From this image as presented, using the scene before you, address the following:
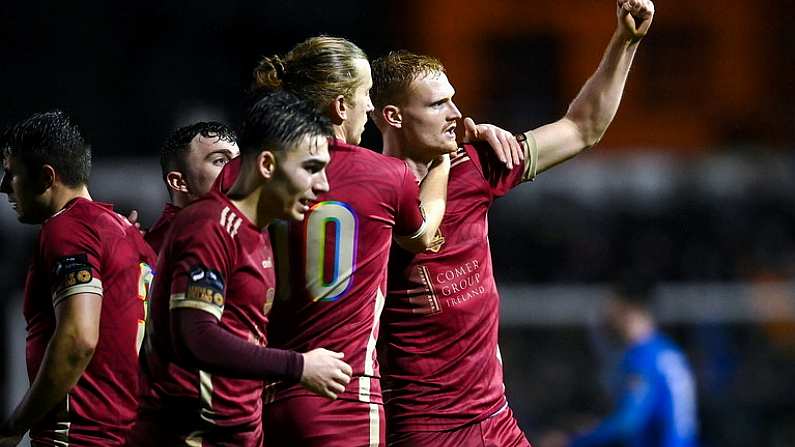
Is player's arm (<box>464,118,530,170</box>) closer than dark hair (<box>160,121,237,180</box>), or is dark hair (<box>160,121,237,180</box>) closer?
player's arm (<box>464,118,530,170</box>)

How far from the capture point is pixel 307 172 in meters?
3.90

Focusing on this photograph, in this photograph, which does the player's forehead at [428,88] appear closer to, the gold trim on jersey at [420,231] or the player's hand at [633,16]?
the gold trim on jersey at [420,231]

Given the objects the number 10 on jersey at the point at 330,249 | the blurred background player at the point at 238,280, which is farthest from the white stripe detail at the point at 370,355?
the blurred background player at the point at 238,280

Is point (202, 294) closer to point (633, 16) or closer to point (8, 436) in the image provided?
point (8, 436)

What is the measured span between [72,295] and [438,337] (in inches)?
49.3

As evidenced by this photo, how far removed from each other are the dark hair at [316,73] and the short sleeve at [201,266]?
0.72m

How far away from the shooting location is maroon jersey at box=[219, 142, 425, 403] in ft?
13.5

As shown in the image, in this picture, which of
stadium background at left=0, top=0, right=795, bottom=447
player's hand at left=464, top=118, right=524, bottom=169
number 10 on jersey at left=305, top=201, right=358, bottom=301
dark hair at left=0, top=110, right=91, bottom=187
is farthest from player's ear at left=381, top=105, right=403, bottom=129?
stadium background at left=0, top=0, right=795, bottom=447

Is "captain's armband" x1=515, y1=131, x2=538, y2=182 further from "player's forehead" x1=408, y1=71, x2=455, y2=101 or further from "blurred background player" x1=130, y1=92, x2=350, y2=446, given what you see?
"blurred background player" x1=130, y1=92, x2=350, y2=446

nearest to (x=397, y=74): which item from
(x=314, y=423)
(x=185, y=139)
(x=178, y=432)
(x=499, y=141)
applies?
(x=499, y=141)

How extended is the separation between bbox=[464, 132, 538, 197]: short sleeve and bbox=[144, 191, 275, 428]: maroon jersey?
123 cm

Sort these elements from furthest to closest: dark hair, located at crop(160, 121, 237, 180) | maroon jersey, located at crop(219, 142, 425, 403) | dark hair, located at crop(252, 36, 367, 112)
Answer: dark hair, located at crop(160, 121, 237, 180), dark hair, located at crop(252, 36, 367, 112), maroon jersey, located at crop(219, 142, 425, 403)

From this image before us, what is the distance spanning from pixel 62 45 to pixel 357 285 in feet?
43.4

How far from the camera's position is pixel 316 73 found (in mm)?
4344
